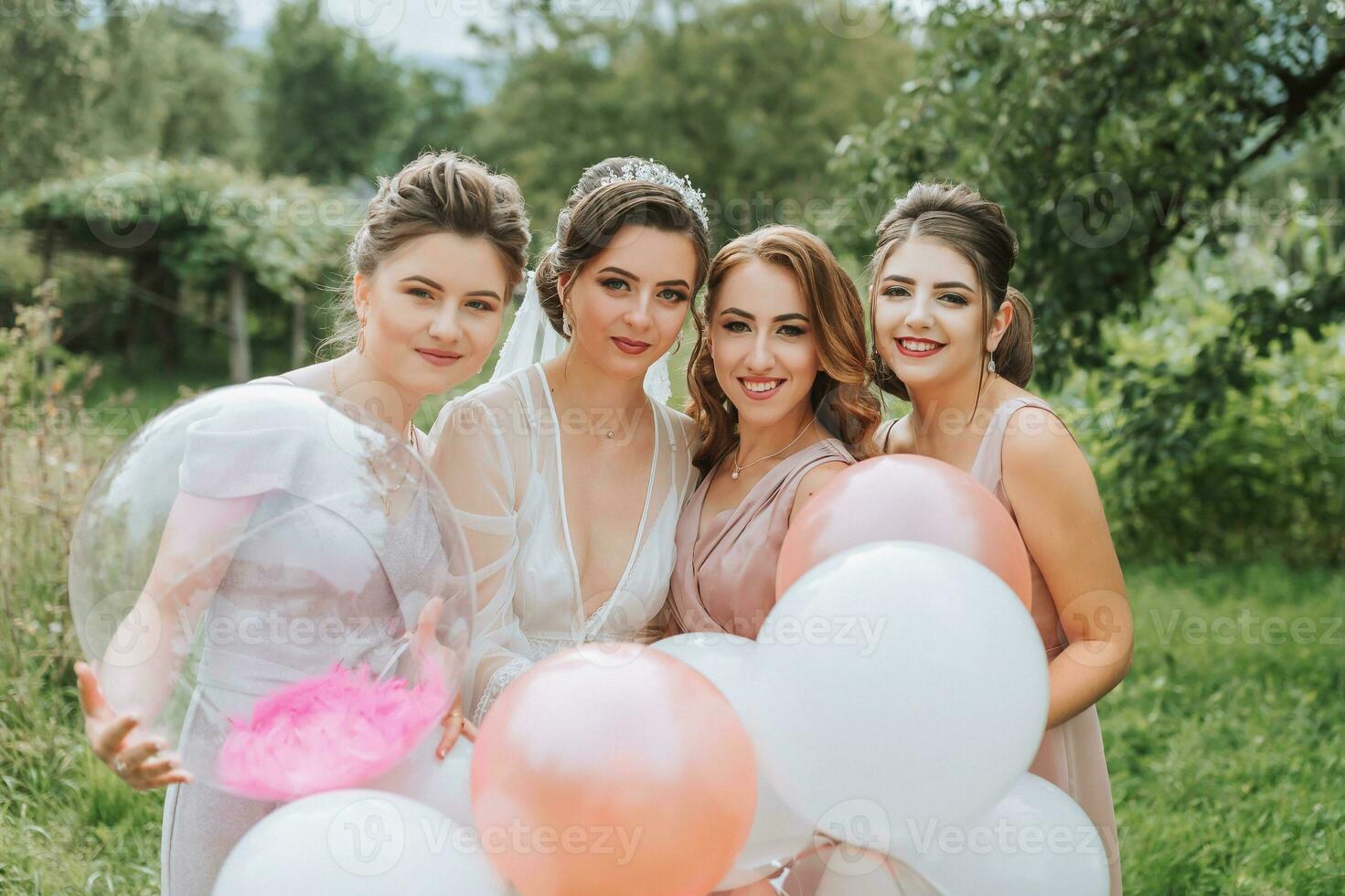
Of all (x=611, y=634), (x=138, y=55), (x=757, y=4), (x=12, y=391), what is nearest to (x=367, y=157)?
(x=757, y=4)

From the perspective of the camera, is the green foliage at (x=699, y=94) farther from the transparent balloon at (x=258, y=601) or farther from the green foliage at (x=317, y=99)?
the transparent balloon at (x=258, y=601)

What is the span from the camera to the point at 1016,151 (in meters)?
4.14

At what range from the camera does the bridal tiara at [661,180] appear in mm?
2736

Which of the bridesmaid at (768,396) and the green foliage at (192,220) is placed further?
the green foliage at (192,220)

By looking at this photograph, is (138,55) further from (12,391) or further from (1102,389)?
(1102,389)

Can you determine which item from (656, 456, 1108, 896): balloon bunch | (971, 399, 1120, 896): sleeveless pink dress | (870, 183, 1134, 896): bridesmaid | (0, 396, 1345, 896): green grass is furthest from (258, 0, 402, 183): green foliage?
(656, 456, 1108, 896): balloon bunch

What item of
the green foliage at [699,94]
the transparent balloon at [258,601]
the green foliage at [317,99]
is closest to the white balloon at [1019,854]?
the transparent balloon at [258,601]

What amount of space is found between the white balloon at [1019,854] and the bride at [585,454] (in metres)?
0.98

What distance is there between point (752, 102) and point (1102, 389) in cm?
2021

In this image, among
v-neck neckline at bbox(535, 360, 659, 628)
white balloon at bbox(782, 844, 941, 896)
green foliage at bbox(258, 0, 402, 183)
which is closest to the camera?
white balloon at bbox(782, 844, 941, 896)

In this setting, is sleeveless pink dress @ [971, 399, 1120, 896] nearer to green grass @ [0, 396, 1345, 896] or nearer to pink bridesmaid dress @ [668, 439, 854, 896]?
pink bridesmaid dress @ [668, 439, 854, 896]

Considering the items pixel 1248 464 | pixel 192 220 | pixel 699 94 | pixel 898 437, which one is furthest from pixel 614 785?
pixel 699 94

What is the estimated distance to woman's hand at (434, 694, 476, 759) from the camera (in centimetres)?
210

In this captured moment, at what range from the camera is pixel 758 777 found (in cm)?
190
